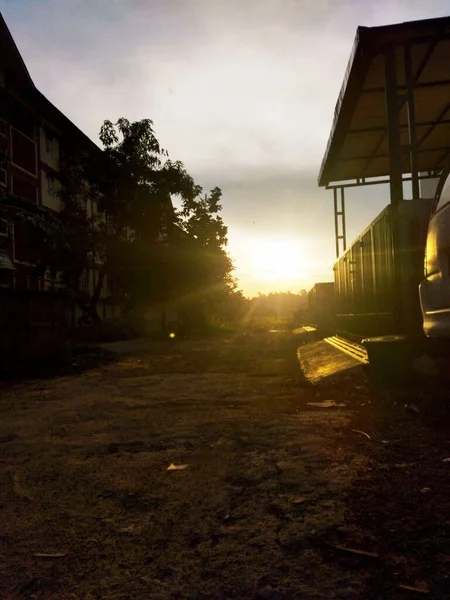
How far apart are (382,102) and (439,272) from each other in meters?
5.76

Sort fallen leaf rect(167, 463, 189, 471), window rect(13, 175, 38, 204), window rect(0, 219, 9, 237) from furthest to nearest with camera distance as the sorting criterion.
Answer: window rect(13, 175, 38, 204) → window rect(0, 219, 9, 237) → fallen leaf rect(167, 463, 189, 471)

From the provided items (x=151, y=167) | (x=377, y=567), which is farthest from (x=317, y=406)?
(x=151, y=167)

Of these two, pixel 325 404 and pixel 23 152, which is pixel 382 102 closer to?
pixel 325 404

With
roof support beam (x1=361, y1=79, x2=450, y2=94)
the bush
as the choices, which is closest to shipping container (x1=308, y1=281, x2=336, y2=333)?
the bush

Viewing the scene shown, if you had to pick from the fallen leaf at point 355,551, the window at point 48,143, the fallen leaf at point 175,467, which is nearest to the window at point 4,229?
the window at point 48,143

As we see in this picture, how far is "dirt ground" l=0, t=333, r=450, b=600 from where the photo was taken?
2.00 metres

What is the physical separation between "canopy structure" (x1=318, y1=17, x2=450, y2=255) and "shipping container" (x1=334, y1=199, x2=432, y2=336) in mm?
417

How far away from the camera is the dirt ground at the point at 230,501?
6.57 ft

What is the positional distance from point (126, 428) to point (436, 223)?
139 inches

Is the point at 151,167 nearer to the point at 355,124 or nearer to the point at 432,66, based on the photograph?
the point at 355,124

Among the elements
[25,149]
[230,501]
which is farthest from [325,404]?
[25,149]

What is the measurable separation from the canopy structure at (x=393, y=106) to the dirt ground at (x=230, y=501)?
3.76 metres

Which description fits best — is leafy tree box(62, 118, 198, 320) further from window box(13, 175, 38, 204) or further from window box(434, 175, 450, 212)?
window box(434, 175, 450, 212)

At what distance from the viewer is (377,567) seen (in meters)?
2.03
